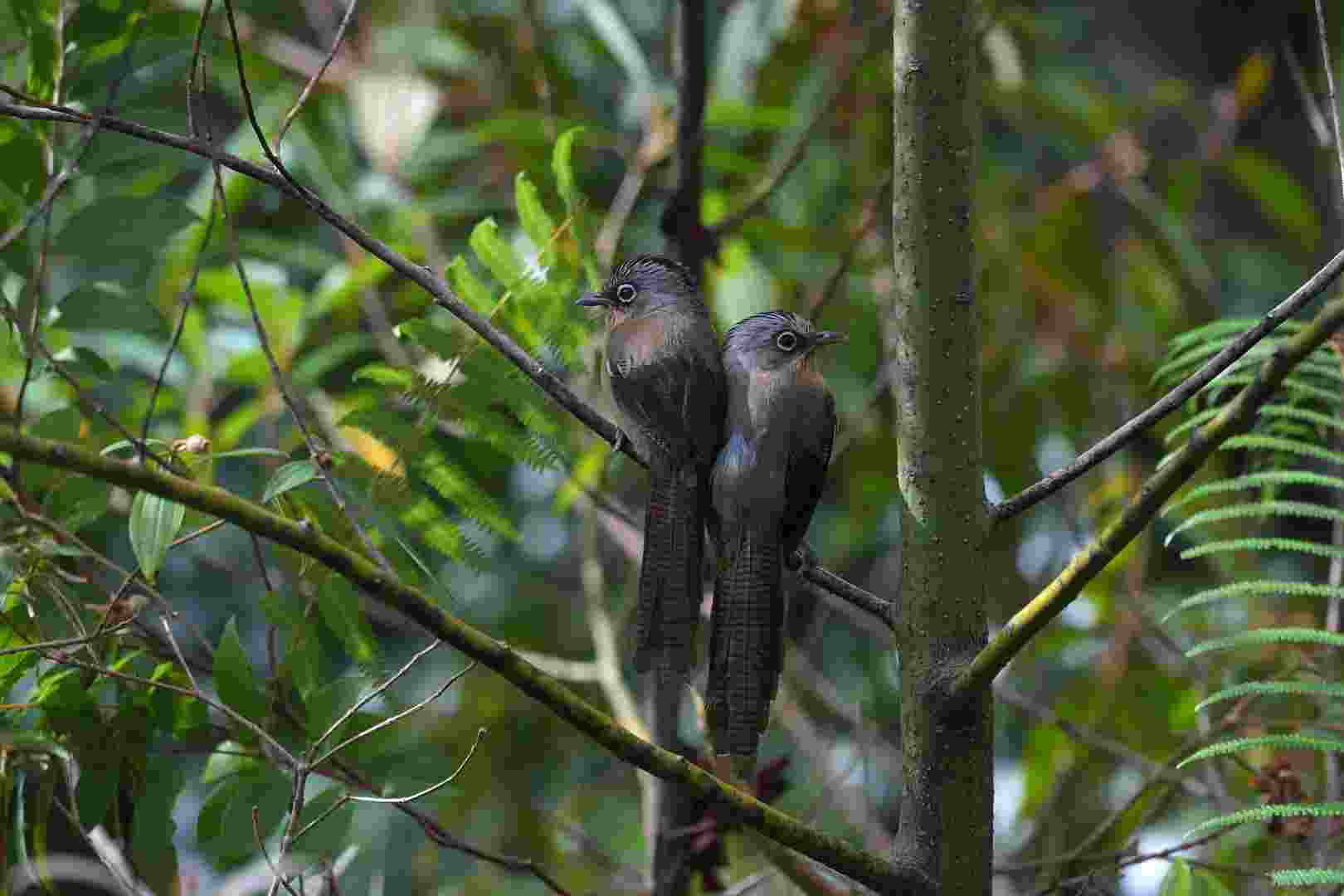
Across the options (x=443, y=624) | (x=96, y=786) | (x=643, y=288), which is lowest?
(x=443, y=624)

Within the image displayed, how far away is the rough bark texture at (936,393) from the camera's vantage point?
2.04m

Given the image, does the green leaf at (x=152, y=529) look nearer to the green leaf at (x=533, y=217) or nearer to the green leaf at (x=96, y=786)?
the green leaf at (x=96, y=786)

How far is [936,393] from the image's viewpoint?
6.79 feet

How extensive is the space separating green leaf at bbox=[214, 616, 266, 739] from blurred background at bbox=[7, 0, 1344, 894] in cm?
64

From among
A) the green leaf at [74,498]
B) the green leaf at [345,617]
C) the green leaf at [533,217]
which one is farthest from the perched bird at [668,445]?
the green leaf at [74,498]

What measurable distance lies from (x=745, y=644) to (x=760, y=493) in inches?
14.5

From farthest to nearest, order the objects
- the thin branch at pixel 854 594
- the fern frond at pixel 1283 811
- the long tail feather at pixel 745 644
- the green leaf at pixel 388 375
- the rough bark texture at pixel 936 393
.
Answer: the green leaf at pixel 388 375, the long tail feather at pixel 745 644, the thin branch at pixel 854 594, the rough bark texture at pixel 936 393, the fern frond at pixel 1283 811

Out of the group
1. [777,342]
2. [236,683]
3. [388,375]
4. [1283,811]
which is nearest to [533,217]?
[388,375]

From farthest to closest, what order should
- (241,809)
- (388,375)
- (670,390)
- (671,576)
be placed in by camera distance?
(670,390)
(388,375)
(671,576)
(241,809)

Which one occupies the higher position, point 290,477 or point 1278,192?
point 1278,192

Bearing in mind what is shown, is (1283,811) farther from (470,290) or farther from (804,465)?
(470,290)

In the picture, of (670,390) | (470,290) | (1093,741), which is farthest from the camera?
(1093,741)

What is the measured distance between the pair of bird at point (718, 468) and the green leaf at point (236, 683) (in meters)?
0.65

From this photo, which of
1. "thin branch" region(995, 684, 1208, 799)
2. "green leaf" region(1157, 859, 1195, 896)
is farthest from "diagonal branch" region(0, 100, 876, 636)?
"thin branch" region(995, 684, 1208, 799)
